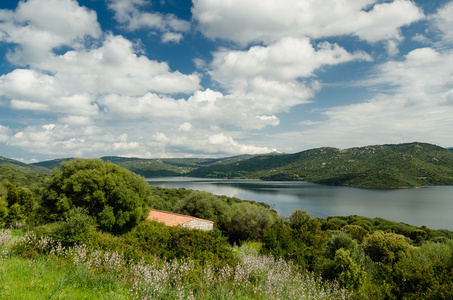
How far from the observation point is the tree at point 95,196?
1812cm

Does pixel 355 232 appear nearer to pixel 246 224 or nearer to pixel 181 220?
pixel 246 224

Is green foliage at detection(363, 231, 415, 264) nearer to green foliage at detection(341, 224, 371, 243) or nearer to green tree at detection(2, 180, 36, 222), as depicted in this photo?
green foliage at detection(341, 224, 371, 243)

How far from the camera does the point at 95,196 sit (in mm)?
18406

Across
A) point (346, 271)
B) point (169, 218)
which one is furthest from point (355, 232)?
point (346, 271)

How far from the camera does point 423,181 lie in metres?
144

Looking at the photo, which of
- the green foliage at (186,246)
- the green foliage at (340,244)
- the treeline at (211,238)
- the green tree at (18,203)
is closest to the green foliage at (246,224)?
the treeline at (211,238)

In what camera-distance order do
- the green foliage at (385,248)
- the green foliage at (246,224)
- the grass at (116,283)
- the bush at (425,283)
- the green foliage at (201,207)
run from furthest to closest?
the green foliage at (201,207) → the green foliage at (246,224) → the green foliage at (385,248) → the bush at (425,283) → the grass at (116,283)

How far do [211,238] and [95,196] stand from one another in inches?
538

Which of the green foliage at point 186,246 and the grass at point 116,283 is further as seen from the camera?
the green foliage at point 186,246

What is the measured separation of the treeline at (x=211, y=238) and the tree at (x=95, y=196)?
0.07 m

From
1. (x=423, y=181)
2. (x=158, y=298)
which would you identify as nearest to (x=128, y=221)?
(x=158, y=298)

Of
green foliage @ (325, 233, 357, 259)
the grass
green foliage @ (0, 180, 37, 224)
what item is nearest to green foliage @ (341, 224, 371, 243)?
green foliage @ (325, 233, 357, 259)

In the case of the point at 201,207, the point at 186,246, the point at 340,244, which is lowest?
the point at 201,207

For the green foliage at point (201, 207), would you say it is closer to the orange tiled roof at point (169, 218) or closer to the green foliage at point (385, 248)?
the orange tiled roof at point (169, 218)
